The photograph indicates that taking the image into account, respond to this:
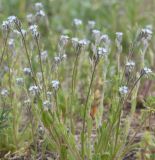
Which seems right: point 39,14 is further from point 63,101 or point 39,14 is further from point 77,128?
point 77,128

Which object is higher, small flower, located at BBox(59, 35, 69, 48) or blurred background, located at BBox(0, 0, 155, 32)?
blurred background, located at BBox(0, 0, 155, 32)

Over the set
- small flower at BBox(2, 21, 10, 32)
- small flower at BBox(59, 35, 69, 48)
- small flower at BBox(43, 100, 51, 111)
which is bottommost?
small flower at BBox(43, 100, 51, 111)

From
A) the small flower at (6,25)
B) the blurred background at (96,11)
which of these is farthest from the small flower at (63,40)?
the blurred background at (96,11)

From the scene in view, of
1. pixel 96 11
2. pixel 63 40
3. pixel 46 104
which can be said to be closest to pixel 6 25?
pixel 63 40

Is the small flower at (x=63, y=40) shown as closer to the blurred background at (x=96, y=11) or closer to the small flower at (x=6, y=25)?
the small flower at (x=6, y=25)

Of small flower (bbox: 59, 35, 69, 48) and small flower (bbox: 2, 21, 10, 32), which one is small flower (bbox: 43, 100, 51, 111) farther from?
small flower (bbox: 2, 21, 10, 32)

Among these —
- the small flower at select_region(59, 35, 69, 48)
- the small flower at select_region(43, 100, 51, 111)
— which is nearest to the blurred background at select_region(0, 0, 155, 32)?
the small flower at select_region(59, 35, 69, 48)

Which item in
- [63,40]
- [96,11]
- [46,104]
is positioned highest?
[96,11]

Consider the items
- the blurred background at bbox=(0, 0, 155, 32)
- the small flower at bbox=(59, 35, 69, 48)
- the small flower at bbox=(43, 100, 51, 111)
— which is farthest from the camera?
the blurred background at bbox=(0, 0, 155, 32)

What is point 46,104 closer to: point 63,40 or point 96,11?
point 63,40

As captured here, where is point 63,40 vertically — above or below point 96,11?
below


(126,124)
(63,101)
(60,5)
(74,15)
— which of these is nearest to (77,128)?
(63,101)
